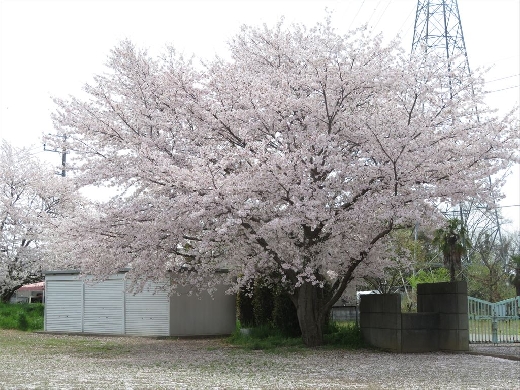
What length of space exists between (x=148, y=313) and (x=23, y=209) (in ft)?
Result: 39.3

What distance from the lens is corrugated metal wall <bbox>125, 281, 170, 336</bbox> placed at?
2200 centimetres

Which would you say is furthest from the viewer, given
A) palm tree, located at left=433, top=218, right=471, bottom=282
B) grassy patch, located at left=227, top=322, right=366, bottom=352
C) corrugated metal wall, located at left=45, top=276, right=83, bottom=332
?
palm tree, located at left=433, top=218, right=471, bottom=282

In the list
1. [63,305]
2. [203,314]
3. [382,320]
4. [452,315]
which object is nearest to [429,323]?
[452,315]

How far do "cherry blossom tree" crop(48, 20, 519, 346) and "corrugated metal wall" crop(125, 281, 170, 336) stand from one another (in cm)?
517

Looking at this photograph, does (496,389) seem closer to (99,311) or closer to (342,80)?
(342,80)

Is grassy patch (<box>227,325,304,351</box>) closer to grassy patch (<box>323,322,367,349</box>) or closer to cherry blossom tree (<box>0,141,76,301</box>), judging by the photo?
grassy patch (<box>323,322,367,349</box>)

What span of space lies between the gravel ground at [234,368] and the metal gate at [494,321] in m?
Result: 0.95

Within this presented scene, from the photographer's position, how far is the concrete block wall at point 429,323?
16.3 metres

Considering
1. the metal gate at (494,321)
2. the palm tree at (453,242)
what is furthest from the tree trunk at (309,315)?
the palm tree at (453,242)

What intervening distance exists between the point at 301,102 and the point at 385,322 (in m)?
5.87

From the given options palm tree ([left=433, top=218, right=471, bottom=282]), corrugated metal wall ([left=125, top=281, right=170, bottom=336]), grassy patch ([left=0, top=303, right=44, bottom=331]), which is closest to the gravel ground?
corrugated metal wall ([left=125, top=281, right=170, bottom=336])

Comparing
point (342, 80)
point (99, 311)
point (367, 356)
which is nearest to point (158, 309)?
point (99, 311)

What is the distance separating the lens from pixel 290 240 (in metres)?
15.7

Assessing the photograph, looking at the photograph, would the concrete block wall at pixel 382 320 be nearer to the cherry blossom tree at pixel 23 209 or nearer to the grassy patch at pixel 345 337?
the grassy patch at pixel 345 337
